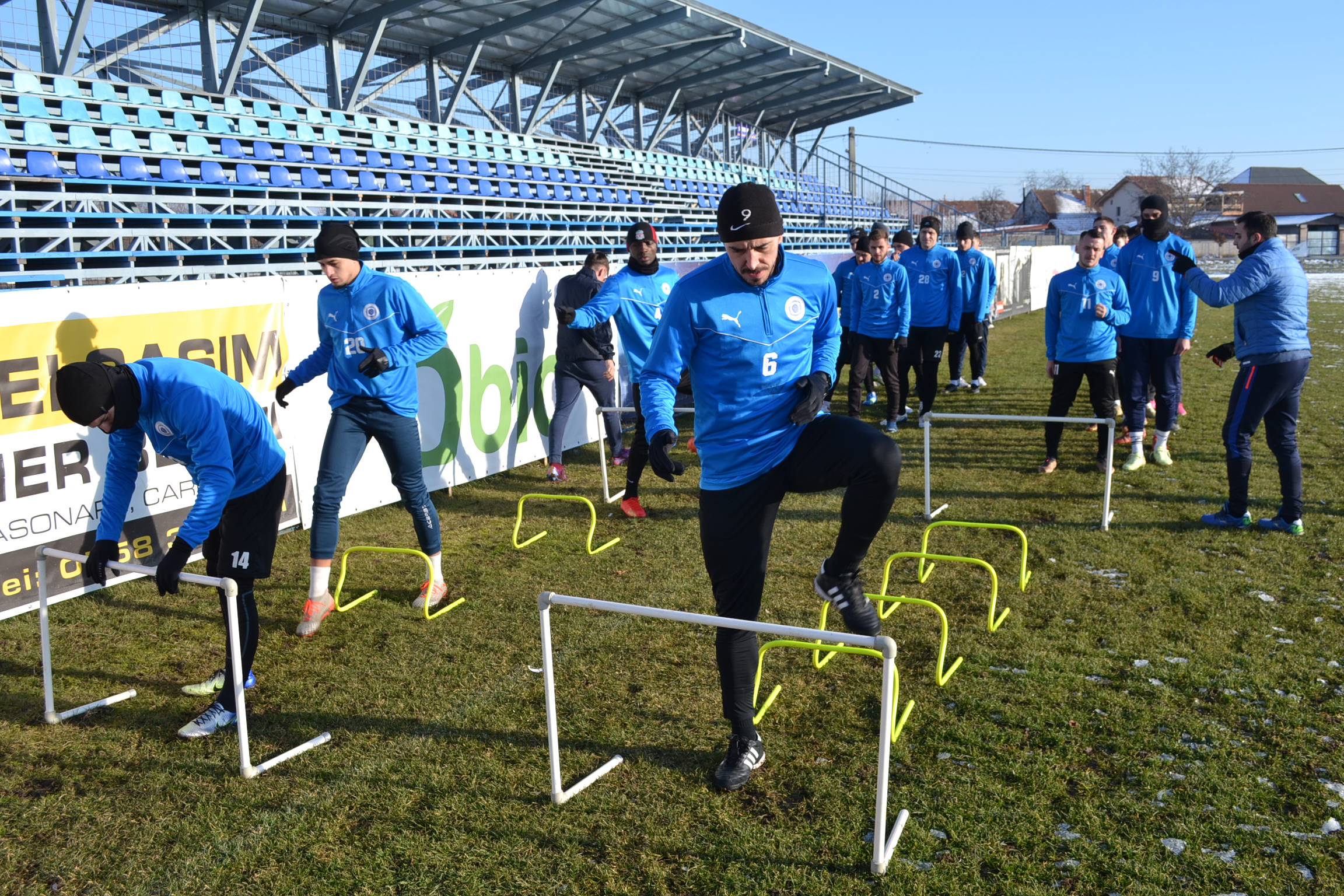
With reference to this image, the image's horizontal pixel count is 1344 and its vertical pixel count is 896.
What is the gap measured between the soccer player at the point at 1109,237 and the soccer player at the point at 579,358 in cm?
457

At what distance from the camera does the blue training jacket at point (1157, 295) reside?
26.8 feet

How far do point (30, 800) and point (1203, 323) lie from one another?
26.1 metres

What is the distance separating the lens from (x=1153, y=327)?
827cm

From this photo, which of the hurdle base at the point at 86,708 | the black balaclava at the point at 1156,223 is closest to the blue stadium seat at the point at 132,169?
the hurdle base at the point at 86,708

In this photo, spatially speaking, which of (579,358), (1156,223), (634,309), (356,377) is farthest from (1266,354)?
(356,377)

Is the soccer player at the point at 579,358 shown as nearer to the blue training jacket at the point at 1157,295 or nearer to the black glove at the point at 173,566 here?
the blue training jacket at the point at 1157,295

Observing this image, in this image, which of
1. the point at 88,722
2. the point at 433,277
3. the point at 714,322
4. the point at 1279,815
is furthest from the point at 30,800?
the point at 433,277

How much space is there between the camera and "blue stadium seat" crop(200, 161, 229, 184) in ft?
40.9

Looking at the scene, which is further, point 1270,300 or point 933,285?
point 933,285

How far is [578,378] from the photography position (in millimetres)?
8711

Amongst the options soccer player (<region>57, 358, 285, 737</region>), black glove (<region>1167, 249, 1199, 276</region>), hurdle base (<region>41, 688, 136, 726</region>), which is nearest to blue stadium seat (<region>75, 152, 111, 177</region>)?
hurdle base (<region>41, 688, 136, 726</region>)

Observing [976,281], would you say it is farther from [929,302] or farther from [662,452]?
[662,452]

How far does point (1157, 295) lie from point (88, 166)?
1203 cm

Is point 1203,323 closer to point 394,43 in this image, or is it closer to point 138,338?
point 394,43
